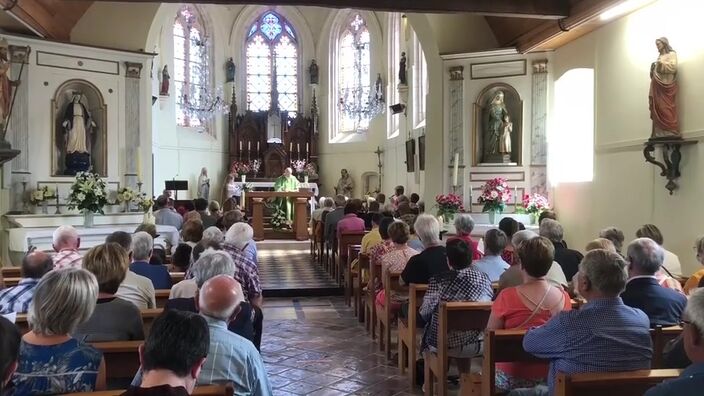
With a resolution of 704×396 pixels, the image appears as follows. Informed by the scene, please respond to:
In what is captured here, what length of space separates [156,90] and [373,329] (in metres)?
12.5

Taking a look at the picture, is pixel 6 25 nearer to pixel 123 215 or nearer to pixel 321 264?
pixel 123 215

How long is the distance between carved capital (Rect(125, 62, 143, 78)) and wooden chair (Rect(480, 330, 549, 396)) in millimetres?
8952

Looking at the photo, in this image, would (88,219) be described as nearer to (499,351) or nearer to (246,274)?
(246,274)

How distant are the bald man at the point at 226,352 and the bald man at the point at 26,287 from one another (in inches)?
62.0

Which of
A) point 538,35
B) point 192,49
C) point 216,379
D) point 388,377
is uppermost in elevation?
point 192,49

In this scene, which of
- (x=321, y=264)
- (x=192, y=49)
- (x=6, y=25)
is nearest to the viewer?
(x=6, y=25)

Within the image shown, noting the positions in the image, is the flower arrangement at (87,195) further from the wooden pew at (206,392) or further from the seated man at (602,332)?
the seated man at (602,332)

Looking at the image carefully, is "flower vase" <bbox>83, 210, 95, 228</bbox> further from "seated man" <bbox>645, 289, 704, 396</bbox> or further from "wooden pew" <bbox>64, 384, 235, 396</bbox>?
"seated man" <bbox>645, 289, 704, 396</bbox>

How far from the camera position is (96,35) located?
1057 cm

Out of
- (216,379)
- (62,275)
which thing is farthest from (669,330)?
(62,275)

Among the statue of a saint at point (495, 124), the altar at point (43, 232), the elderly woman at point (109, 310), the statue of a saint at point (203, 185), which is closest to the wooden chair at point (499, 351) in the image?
the elderly woman at point (109, 310)

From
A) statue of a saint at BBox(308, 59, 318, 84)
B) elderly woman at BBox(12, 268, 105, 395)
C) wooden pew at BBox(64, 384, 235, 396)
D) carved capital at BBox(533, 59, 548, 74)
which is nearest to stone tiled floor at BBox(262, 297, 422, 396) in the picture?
elderly woman at BBox(12, 268, 105, 395)

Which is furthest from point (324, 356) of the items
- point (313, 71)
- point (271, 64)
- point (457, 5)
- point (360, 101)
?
point (271, 64)

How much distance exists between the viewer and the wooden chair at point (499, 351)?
322cm
